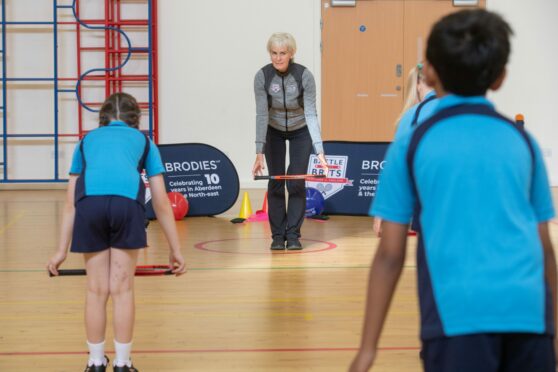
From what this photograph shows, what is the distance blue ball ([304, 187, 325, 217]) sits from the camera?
32.7 feet

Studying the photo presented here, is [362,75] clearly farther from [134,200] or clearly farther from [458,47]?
[458,47]

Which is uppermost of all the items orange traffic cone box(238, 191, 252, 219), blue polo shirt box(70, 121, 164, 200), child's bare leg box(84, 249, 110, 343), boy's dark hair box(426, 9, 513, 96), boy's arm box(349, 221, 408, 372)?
boy's dark hair box(426, 9, 513, 96)

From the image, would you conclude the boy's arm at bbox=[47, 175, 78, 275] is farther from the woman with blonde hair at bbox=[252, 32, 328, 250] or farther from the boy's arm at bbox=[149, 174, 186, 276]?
the woman with blonde hair at bbox=[252, 32, 328, 250]

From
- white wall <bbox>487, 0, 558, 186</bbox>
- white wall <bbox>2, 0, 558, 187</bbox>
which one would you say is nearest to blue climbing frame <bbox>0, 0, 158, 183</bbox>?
white wall <bbox>2, 0, 558, 187</bbox>

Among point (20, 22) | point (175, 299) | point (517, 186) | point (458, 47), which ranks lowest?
point (175, 299)

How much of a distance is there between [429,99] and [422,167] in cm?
227

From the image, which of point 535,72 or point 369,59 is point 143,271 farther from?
point 535,72

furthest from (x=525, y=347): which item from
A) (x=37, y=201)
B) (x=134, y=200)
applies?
(x=37, y=201)

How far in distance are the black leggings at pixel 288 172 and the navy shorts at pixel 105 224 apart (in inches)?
153

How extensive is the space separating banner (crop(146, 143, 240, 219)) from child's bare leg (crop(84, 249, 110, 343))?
20.1 feet

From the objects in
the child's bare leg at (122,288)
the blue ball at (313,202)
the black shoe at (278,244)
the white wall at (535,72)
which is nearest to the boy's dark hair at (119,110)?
the child's bare leg at (122,288)

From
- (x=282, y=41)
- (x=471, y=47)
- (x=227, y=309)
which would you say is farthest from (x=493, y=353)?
(x=282, y=41)

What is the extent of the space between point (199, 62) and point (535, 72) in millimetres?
4970

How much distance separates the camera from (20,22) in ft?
44.0
